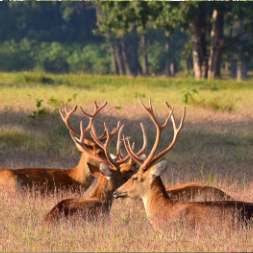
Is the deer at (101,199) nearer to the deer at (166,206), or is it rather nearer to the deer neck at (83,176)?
the deer at (166,206)

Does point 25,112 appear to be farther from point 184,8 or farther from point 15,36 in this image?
point 15,36

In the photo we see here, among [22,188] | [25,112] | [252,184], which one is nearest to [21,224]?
[22,188]

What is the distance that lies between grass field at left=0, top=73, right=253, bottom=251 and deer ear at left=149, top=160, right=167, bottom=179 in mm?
470

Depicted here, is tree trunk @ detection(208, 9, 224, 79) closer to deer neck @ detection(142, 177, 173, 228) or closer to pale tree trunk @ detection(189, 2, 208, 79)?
pale tree trunk @ detection(189, 2, 208, 79)

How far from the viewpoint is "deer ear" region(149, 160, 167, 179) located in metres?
5.08

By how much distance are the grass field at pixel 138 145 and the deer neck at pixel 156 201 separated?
14 centimetres

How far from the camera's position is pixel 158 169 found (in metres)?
5.16

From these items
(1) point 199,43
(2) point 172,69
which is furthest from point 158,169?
(2) point 172,69

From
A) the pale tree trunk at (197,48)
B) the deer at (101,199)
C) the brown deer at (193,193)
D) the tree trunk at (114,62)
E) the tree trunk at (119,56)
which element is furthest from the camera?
the tree trunk at (114,62)

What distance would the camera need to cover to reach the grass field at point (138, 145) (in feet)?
15.3

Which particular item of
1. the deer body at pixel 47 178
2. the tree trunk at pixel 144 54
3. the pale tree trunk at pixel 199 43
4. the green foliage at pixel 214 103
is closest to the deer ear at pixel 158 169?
the deer body at pixel 47 178

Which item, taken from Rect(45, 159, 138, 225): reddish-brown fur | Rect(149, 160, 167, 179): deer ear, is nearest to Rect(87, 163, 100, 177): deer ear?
Rect(45, 159, 138, 225): reddish-brown fur

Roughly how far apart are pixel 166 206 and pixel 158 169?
0.35 meters

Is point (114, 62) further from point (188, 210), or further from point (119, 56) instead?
point (188, 210)
